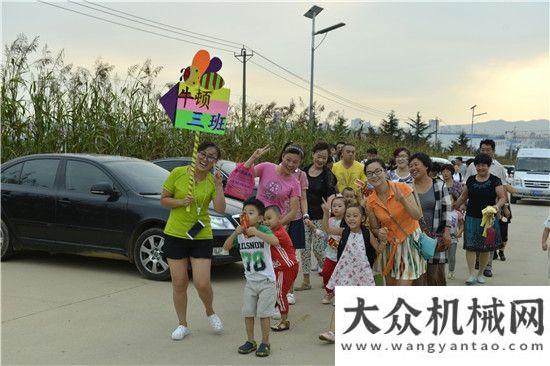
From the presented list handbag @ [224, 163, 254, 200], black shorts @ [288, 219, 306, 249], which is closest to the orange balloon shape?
handbag @ [224, 163, 254, 200]

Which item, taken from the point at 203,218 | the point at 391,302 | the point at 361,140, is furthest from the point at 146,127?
the point at 361,140

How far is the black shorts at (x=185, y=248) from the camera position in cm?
505

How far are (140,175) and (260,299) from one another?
3.71 metres

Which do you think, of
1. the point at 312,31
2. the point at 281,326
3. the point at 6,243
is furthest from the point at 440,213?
the point at 312,31

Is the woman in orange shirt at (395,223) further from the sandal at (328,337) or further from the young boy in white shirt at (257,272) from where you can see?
the young boy in white shirt at (257,272)

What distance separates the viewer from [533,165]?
24.1 metres

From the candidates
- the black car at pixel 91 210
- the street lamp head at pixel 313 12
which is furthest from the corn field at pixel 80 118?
the street lamp head at pixel 313 12

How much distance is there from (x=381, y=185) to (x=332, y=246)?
46.9 inches

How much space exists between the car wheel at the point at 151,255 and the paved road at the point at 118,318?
148 mm

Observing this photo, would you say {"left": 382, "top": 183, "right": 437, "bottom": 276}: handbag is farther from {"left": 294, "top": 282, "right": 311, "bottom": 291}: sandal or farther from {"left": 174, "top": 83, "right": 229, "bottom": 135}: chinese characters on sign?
{"left": 294, "top": 282, "right": 311, "bottom": 291}: sandal

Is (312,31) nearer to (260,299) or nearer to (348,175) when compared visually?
(348,175)

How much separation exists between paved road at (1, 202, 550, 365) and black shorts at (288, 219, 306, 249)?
2.12ft

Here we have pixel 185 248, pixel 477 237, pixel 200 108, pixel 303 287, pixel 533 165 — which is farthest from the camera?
pixel 533 165

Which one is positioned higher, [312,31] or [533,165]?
[312,31]
